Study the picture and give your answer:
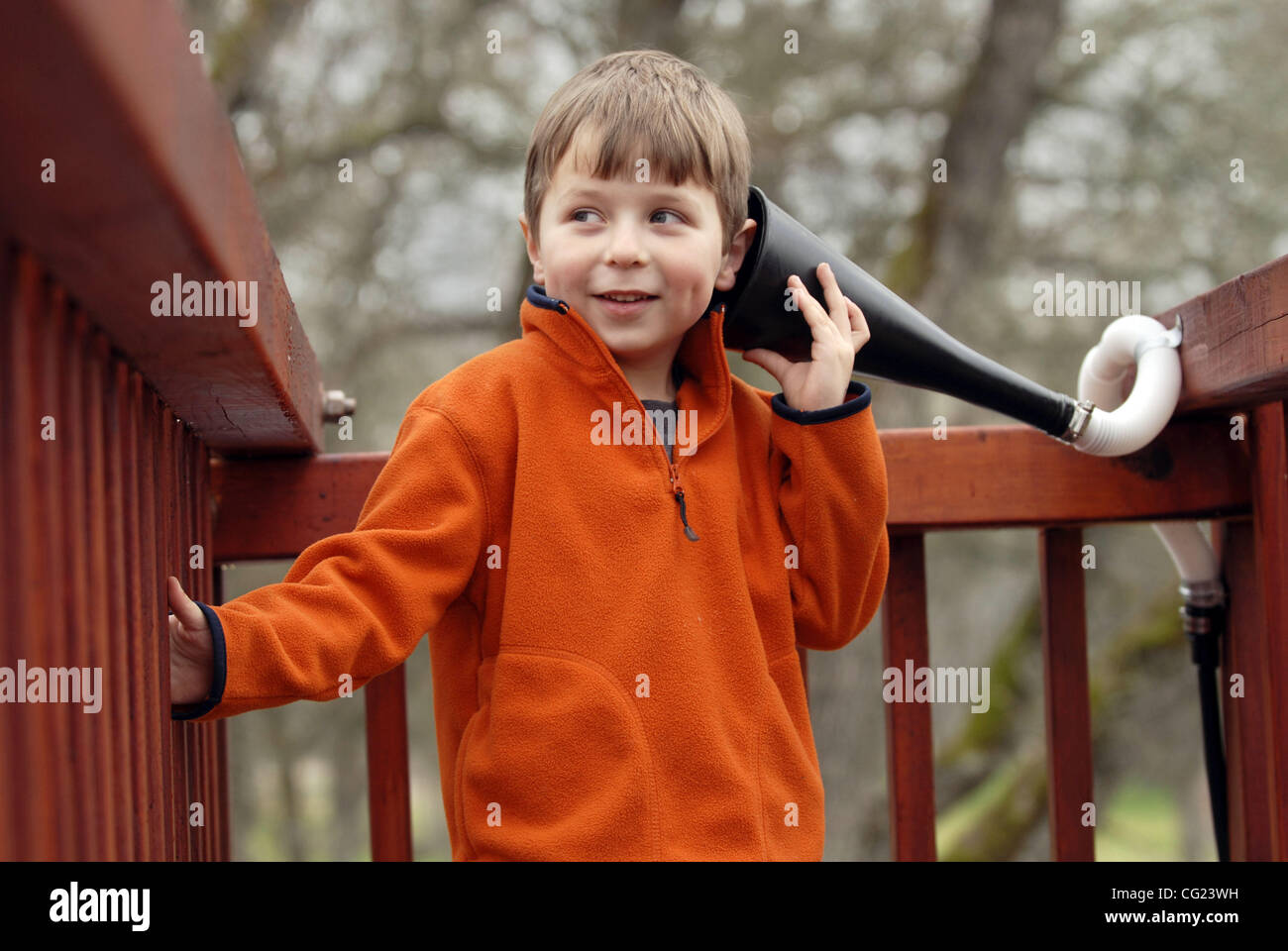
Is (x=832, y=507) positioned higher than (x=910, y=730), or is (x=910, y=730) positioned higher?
(x=832, y=507)

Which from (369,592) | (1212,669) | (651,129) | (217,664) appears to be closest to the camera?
(217,664)

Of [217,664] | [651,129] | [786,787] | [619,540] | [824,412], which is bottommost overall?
[786,787]

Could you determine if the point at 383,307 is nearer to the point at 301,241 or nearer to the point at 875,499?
Answer: the point at 301,241

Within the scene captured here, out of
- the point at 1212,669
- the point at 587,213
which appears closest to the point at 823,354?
the point at 587,213

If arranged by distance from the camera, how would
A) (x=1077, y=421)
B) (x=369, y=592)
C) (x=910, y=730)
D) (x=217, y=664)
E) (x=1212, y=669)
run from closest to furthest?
1. (x=217, y=664)
2. (x=369, y=592)
3. (x=1077, y=421)
4. (x=910, y=730)
5. (x=1212, y=669)

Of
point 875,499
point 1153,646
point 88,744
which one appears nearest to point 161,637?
point 88,744

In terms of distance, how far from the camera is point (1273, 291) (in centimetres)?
122

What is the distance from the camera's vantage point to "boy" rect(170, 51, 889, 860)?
1.17 meters

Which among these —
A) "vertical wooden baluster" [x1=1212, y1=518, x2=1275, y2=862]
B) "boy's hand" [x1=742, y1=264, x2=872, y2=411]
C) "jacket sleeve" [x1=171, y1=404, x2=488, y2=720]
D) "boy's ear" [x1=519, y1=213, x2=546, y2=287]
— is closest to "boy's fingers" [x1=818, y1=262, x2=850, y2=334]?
"boy's hand" [x1=742, y1=264, x2=872, y2=411]

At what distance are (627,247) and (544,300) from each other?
0.13 metres

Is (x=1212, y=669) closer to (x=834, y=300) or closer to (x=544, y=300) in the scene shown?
(x=834, y=300)

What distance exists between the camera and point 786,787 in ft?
4.17

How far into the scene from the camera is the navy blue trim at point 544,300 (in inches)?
49.9

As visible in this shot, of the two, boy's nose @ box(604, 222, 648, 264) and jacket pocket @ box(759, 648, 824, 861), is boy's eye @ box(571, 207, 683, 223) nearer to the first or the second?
boy's nose @ box(604, 222, 648, 264)
